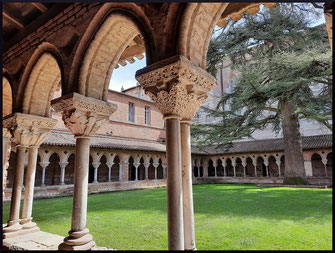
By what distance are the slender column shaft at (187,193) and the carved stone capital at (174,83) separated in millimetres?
275

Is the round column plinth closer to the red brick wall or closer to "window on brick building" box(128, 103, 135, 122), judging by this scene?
the red brick wall

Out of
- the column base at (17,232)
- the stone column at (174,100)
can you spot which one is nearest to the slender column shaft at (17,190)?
the column base at (17,232)

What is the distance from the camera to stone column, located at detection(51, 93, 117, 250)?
352cm

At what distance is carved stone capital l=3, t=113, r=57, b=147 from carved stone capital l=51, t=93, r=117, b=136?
→ 1276mm

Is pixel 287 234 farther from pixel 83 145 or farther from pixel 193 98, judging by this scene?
pixel 83 145

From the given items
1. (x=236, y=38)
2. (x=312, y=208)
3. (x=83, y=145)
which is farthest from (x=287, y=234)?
(x=236, y=38)

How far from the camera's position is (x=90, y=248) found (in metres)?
3.45

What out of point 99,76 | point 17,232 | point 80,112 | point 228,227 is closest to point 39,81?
point 99,76

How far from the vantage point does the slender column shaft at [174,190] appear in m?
2.45

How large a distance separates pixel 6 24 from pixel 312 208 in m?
9.13

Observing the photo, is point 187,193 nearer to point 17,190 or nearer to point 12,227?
point 12,227

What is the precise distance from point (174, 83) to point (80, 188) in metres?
2.22

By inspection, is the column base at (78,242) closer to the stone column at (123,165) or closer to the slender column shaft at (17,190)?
the slender column shaft at (17,190)

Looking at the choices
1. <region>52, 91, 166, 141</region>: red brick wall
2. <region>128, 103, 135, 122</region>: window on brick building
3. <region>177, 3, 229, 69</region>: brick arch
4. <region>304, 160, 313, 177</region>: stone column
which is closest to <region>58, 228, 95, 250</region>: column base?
<region>177, 3, 229, 69</region>: brick arch
